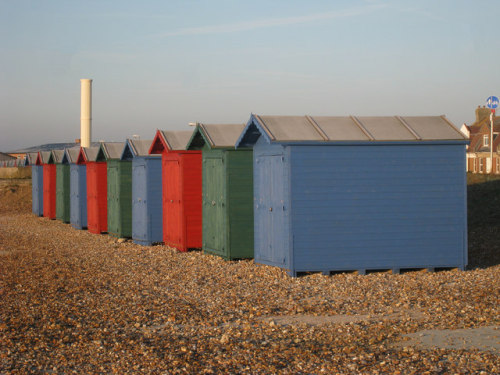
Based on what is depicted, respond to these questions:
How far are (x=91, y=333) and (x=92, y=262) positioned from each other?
287 inches

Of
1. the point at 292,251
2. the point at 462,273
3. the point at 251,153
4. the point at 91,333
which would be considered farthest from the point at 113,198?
the point at 91,333

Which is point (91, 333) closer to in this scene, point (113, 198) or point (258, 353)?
point (258, 353)

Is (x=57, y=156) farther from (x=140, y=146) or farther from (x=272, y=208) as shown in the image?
(x=272, y=208)

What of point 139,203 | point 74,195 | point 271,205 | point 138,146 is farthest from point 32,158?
point 271,205

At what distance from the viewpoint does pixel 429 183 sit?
12.6 meters

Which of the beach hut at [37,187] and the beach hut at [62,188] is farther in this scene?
the beach hut at [37,187]

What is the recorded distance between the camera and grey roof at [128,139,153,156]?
18.8m

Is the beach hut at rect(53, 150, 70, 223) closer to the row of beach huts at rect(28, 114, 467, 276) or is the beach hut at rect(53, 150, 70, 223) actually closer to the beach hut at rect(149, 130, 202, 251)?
the beach hut at rect(149, 130, 202, 251)

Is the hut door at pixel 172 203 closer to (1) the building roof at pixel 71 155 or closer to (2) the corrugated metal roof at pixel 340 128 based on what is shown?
(2) the corrugated metal roof at pixel 340 128

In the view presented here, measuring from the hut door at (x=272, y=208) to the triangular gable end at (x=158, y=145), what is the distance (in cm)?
420

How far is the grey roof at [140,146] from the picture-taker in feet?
61.6

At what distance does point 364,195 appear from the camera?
12.4 m

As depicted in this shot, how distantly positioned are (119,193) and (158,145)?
287 cm

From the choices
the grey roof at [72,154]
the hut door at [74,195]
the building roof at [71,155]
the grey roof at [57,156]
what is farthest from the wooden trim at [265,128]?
the grey roof at [57,156]
